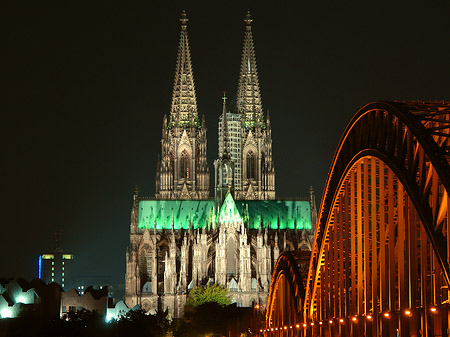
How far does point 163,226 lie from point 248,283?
2116 cm

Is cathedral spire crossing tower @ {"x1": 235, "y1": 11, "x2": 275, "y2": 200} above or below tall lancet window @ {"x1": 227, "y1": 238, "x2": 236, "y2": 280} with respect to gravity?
above

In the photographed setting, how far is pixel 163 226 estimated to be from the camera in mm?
164750

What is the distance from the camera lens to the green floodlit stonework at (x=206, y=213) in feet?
536

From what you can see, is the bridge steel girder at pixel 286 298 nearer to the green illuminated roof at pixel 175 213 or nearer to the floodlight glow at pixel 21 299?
the floodlight glow at pixel 21 299

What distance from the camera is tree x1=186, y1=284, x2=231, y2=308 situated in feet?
465

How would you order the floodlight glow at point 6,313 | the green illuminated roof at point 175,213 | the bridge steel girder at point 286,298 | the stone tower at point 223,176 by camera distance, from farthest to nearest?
1. the green illuminated roof at point 175,213
2. the stone tower at point 223,176
3. the floodlight glow at point 6,313
4. the bridge steel girder at point 286,298

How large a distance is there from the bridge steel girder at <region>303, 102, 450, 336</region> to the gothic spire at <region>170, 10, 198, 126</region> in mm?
122515

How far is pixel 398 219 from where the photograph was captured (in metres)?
35.5

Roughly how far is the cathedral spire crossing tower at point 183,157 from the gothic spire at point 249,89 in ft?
22.6

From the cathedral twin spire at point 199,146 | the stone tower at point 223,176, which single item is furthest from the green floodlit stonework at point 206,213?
the cathedral twin spire at point 199,146

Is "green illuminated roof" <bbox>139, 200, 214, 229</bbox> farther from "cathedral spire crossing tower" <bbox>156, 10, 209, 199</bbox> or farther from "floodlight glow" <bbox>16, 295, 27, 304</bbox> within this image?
"floodlight glow" <bbox>16, 295, 27, 304</bbox>

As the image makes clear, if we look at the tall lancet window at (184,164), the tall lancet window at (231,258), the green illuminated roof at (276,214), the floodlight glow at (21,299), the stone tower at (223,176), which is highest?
the tall lancet window at (184,164)

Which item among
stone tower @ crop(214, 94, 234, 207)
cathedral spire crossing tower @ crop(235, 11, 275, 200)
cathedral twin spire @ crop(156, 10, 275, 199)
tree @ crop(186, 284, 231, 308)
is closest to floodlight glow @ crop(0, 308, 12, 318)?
tree @ crop(186, 284, 231, 308)

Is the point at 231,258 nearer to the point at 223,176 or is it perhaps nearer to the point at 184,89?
the point at 223,176
